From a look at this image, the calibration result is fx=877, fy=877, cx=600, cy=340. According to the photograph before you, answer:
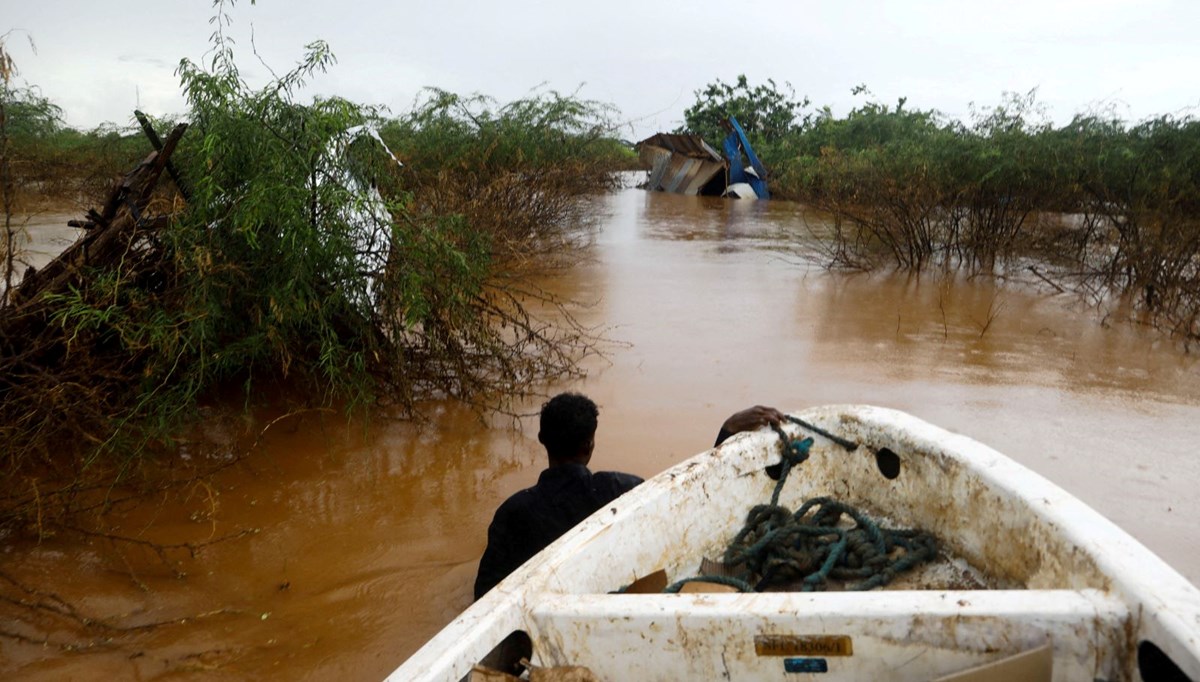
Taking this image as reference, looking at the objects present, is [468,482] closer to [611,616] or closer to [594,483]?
[594,483]

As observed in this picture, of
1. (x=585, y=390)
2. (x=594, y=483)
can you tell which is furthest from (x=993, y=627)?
(x=585, y=390)

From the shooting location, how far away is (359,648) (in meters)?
3.04

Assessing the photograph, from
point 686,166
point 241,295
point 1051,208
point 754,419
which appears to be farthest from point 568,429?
point 686,166

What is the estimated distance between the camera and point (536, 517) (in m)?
2.76

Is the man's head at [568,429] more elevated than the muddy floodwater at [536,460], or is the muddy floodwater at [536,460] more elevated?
the man's head at [568,429]

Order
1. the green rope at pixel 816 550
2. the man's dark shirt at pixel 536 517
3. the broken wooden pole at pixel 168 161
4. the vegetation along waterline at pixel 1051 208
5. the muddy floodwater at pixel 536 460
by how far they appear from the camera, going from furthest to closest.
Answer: the vegetation along waterline at pixel 1051 208 → the broken wooden pole at pixel 168 161 → the muddy floodwater at pixel 536 460 → the man's dark shirt at pixel 536 517 → the green rope at pixel 816 550

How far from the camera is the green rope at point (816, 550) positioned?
2.62 m

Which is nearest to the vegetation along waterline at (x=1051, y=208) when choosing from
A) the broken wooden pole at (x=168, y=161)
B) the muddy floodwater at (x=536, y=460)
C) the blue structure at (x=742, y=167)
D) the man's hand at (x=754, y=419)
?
the muddy floodwater at (x=536, y=460)

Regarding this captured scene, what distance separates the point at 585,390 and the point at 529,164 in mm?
6524

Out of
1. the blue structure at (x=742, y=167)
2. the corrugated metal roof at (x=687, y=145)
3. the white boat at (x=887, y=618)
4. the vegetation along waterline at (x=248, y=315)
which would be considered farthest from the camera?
the corrugated metal roof at (x=687, y=145)

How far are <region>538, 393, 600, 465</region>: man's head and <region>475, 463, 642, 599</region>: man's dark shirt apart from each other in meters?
0.07

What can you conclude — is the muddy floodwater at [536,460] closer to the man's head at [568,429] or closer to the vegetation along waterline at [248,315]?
the vegetation along waterline at [248,315]

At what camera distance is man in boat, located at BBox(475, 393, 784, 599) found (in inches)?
109

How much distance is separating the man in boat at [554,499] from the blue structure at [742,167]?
75.6ft
